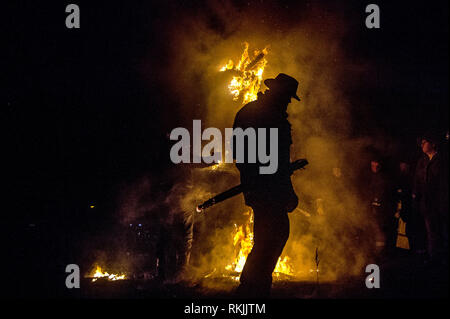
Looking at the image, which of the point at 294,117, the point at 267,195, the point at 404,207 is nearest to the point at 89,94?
the point at 294,117

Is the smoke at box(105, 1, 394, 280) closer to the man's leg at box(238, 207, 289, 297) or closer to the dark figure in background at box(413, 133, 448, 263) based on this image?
the dark figure in background at box(413, 133, 448, 263)

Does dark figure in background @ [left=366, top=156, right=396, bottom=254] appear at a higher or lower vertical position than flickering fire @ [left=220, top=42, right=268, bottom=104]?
lower

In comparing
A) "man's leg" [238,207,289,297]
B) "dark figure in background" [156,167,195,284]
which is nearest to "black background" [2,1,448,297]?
"dark figure in background" [156,167,195,284]

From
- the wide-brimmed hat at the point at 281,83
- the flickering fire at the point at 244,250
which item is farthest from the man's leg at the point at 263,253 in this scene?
the flickering fire at the point at 244,250

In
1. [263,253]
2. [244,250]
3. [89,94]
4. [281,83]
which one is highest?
[89,94]

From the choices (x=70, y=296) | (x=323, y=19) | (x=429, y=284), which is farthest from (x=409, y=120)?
(x=70, y=296)

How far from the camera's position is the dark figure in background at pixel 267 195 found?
3488 mm

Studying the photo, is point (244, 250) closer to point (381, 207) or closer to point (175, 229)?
point (175, 229)

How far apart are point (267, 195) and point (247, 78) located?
3.99 meters

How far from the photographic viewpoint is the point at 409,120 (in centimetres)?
1023

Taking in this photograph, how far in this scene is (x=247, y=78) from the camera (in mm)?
7000

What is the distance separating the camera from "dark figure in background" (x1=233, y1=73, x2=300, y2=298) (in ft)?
11.4

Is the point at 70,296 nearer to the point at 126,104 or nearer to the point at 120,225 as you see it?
the point at 120,225

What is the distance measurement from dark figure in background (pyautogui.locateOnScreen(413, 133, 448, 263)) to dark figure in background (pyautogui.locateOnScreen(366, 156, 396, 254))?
1.15 metres
